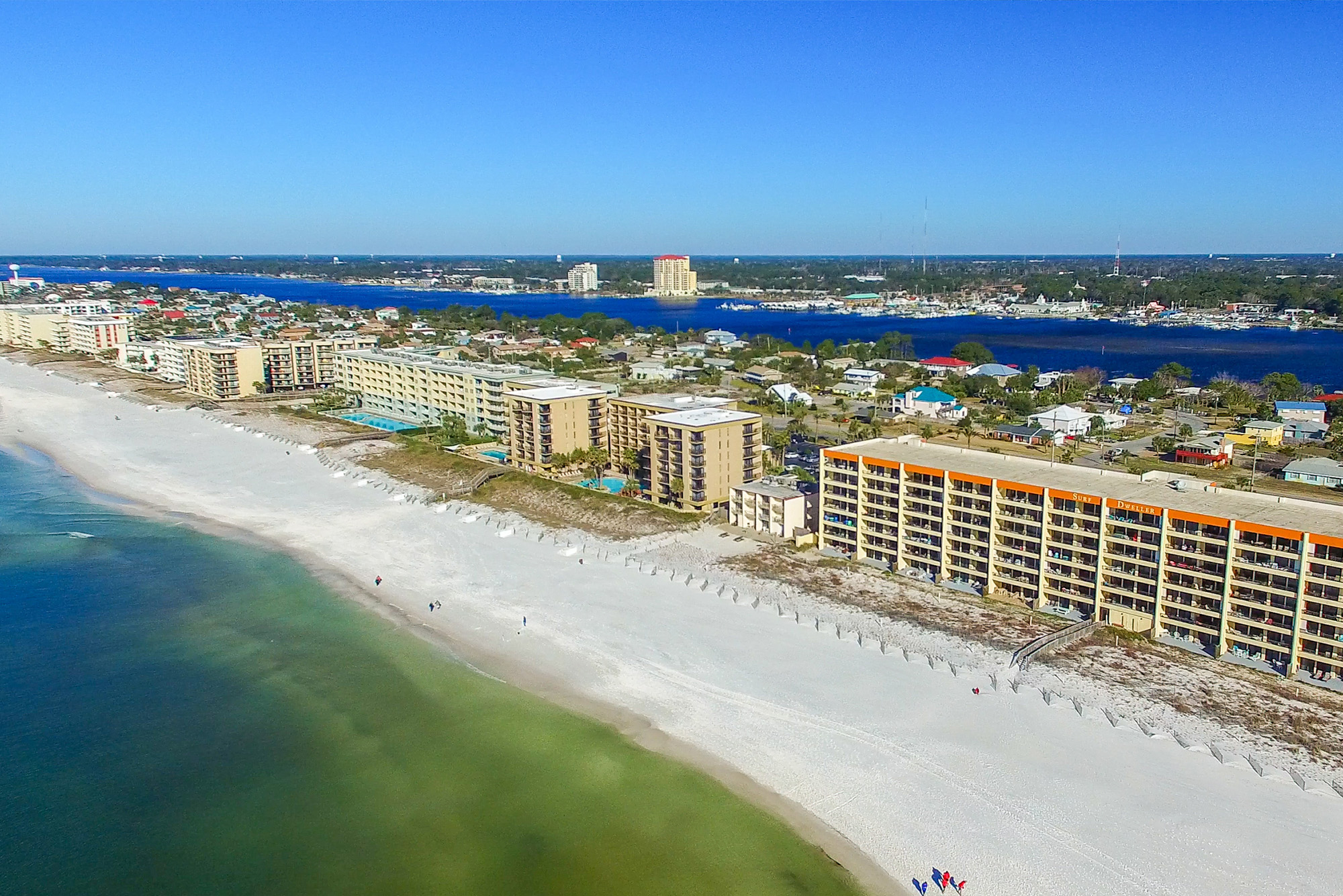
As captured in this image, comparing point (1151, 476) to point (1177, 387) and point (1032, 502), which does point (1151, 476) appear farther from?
point (1177, 387)

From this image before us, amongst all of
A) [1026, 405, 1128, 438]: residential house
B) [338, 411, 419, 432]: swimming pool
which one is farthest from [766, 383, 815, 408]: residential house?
[338, 411, 419, 432]: swimming pool

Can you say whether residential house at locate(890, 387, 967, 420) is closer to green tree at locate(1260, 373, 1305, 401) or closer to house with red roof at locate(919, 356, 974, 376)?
house with red roof at locate(919, 356, 974, 376)

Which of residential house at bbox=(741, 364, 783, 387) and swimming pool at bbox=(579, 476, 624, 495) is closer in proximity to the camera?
swimming pool at bbox=(579, 476, 624, 495)

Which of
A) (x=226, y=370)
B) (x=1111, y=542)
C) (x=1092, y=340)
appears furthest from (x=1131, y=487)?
(x=1092, y=340)

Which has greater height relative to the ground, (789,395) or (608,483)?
(789,395)

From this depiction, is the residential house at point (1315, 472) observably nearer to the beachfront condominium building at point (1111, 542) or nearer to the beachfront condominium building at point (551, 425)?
the beachfront condominium building at point (1111, 542)

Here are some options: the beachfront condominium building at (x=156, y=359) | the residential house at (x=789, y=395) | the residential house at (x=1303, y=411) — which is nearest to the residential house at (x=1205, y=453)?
the residential house at (x=1303, y=411)

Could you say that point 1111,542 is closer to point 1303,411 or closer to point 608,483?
point 608,483
